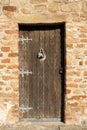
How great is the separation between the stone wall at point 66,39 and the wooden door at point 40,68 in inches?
10.3

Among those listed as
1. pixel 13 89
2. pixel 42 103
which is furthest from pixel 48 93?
pixel 13 89

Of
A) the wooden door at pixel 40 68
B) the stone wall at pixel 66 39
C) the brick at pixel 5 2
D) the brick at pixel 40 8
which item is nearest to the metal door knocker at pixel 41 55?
the wooden door at pixel 40 68

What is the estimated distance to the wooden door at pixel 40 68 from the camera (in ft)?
21.9

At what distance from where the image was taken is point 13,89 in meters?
6.50

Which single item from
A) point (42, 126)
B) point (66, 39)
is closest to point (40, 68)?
point (66, 39)

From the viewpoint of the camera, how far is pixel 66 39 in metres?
6.42

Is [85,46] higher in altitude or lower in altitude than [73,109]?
higher

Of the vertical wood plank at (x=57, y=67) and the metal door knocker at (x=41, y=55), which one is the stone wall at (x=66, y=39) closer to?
the vertical wood plank at (x=57, y=67)

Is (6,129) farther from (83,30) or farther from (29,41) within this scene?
(83,30)

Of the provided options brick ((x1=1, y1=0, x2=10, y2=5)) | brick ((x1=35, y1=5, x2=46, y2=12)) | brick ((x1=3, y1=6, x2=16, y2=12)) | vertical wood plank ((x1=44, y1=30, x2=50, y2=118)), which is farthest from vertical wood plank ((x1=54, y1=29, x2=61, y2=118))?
brick ((x1=1, y1=0, x2=10, y2=5))

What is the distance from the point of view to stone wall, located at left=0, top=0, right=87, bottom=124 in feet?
21.1

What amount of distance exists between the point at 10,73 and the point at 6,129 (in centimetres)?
106

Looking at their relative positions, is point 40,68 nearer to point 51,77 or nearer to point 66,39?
point 51,77

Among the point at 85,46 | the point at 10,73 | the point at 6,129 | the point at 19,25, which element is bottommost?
the point at 6,129
